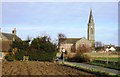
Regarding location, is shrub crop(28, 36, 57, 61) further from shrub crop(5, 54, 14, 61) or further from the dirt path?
the dirt path

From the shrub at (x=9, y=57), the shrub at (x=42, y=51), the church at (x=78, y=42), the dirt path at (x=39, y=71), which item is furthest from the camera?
the church at (x=78, y=42)

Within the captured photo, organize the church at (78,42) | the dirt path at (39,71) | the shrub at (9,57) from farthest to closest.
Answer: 1. the church at (78,42)
2. the shrub at (9,57)
3. the dirt path at (39,71)

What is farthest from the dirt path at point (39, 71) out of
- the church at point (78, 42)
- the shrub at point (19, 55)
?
the church at point (78, 42)

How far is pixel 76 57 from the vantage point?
7062cm

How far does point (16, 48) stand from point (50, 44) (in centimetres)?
715

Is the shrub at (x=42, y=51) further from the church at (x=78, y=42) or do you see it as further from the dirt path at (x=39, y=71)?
the church at (x=78, y=42)

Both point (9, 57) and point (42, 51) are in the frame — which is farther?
point (42, 51)

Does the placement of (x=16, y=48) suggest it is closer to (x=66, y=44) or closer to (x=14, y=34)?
(x=14, y=34)

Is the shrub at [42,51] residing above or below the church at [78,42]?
below

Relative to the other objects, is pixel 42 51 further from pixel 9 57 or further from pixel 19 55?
pixel 9 57

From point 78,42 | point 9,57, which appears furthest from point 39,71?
point 78,42

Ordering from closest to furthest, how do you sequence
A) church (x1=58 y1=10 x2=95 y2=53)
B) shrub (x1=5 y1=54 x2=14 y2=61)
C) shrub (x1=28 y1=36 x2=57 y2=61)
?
shrub (x1=5 y1=54 x2=14 y2=61) < shrub (x1=28 y1=36 x2=57 y2=61) < church (x1=58 y1=10 x2=95 y2=53)

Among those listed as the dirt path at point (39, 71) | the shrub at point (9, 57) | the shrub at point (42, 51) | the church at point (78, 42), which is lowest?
the dirt path at point (39, 71)

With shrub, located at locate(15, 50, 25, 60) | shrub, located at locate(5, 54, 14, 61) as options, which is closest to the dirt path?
shrub, located at locate(15, 50, 25, 60)
